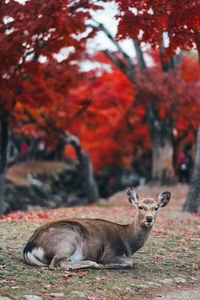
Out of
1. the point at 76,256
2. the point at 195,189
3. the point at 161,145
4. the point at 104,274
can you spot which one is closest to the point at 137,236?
the point at 104,274

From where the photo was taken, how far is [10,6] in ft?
26.6

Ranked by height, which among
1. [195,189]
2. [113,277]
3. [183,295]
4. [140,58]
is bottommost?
[183,295]

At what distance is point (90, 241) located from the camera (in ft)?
21.5

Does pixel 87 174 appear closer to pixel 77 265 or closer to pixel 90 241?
pixel 90 241

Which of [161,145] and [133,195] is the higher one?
[161,145]

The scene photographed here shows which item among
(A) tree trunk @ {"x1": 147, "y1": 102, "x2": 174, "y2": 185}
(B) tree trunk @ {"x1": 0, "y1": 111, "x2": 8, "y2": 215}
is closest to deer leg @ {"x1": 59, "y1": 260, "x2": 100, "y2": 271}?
(B) tree trunk @ {"x1": 0, "y1": 111, "x2": 8, "y2": 215}

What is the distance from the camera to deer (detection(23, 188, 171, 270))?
6.24 meters

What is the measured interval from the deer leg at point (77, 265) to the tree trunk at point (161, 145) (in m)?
17.2

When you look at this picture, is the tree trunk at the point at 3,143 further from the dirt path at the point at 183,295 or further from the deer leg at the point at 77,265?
the dirt path at the point at 183,295

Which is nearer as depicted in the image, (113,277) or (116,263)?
(113,277)

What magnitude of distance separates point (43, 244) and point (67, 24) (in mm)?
4553

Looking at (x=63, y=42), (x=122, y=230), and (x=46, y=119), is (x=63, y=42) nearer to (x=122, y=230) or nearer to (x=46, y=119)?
(x=122, y=230)

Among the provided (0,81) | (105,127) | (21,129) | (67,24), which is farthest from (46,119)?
(67,24)

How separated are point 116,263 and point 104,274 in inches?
14.8
